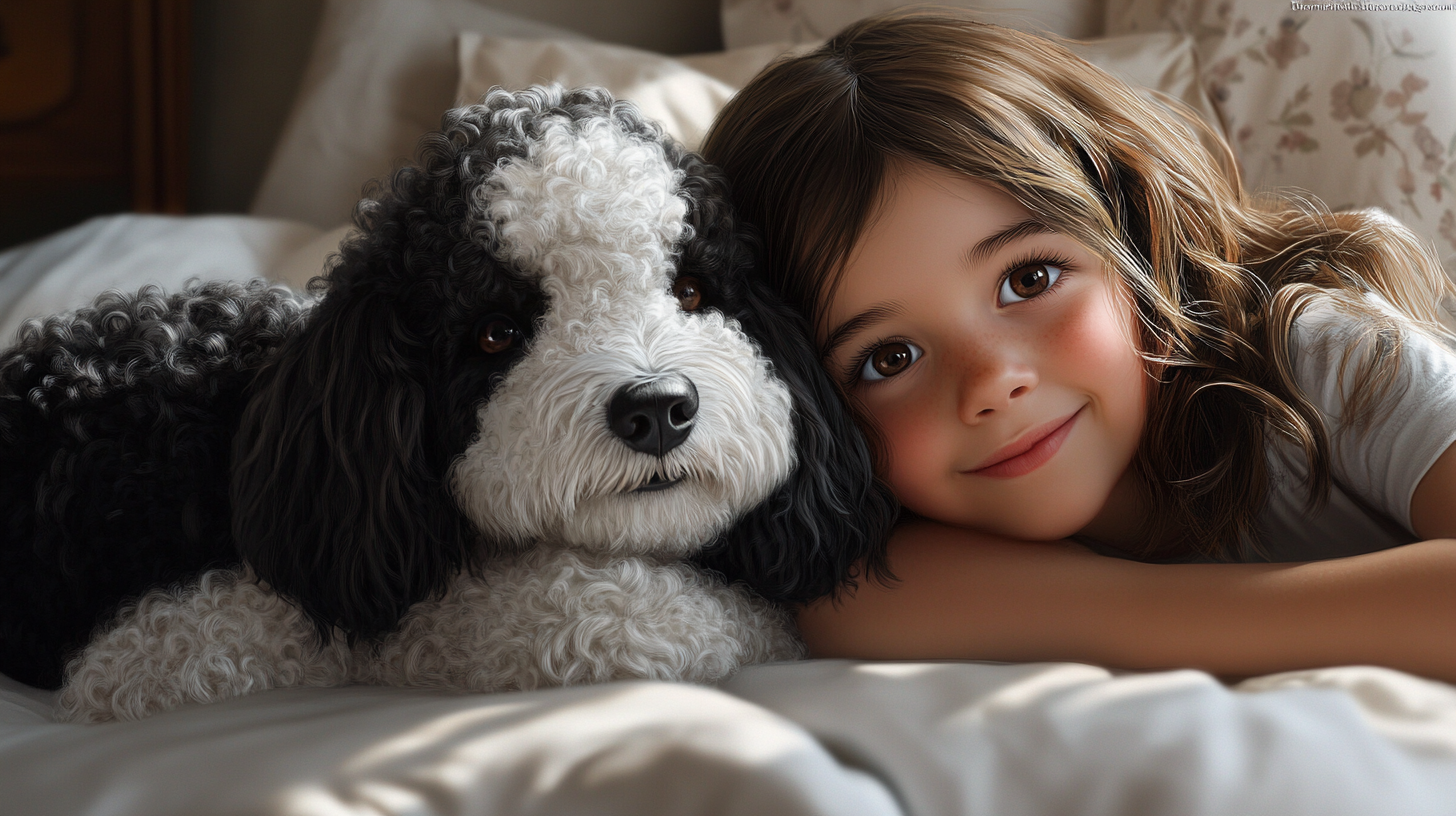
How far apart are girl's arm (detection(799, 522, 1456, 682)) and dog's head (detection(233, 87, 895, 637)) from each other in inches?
5.9

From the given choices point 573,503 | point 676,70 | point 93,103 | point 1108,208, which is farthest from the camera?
point 93,103

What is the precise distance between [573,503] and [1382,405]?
722 mm

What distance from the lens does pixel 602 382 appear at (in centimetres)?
63

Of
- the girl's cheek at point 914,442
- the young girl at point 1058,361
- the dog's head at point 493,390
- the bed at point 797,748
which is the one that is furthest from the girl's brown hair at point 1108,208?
the bed at point 797,748

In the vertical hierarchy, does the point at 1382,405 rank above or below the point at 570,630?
above

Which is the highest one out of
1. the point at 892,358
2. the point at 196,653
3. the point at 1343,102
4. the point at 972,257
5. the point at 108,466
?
the point at 1343,102

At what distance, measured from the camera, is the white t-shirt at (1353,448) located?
0.83 meters

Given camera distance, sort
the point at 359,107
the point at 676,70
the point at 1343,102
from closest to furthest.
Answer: the point at 1343,102 < the point at 676,70 < the point at 359,107

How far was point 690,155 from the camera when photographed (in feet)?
2.54

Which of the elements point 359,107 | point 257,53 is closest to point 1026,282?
point 359,107

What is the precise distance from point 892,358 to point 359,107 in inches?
54.0

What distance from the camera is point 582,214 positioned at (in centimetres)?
67

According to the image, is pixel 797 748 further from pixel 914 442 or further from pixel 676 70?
pixel 676 70

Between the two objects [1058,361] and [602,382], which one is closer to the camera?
[602,382]
